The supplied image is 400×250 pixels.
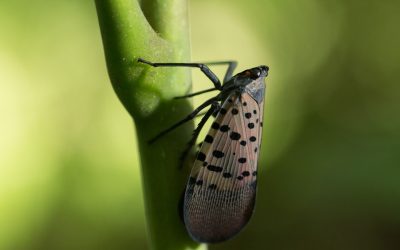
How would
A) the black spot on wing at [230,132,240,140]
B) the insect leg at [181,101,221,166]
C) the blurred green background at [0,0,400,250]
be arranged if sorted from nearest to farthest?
the insect leg at [181,101,221,166] < the black spot on wing at [230,132,240,140] < the blurred green background at [0,0,400,250]

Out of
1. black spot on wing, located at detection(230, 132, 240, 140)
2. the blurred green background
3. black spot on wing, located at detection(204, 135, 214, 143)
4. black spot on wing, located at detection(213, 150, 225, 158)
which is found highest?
black spot on wing, located at detection(204, 135, 214, 143)

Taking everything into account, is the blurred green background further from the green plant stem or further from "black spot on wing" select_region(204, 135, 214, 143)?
the green plant stem

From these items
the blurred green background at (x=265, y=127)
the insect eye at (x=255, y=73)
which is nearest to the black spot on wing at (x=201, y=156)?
the insect eye at (x=255, y=73)

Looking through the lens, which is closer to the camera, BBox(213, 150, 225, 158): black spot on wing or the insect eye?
BBox(213, 150, 225, 158): black spot on wing

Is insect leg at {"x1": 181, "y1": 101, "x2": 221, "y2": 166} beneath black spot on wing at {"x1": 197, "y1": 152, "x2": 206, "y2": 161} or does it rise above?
above

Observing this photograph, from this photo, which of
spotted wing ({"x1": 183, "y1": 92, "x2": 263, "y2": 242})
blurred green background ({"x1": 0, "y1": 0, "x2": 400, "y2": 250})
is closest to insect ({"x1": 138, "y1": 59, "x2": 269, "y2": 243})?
spotted wing ({"x1": 183, "y1": 92, "x2": 263, "y2": 242})
